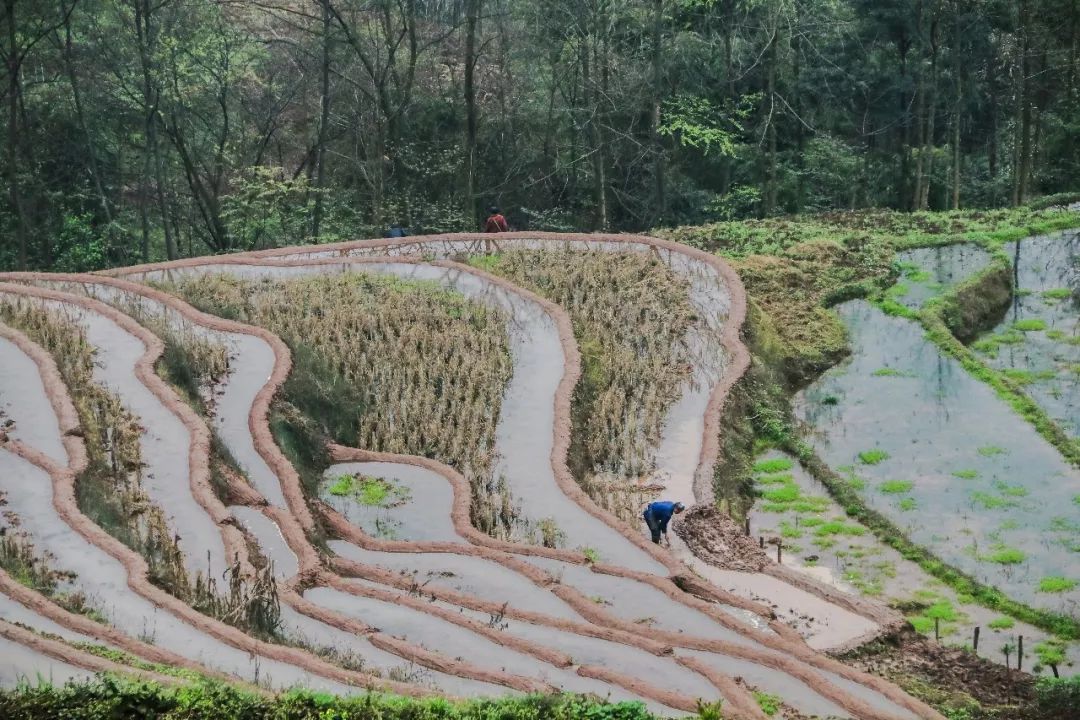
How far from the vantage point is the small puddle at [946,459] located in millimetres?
17484

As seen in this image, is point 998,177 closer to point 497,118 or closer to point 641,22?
point 641,22

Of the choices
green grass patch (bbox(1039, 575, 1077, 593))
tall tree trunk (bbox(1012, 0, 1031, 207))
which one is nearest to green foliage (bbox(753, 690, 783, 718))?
green grass patch (bbox(1039, 575, 1077, 593))

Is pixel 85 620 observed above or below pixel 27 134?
below

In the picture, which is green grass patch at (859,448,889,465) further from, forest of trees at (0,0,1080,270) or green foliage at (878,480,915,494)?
forest of trees at (0,0,1080,270)

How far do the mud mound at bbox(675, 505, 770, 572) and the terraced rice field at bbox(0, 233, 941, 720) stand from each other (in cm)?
27

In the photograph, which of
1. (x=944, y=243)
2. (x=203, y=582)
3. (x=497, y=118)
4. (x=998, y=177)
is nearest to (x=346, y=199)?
(x=497, y=118)

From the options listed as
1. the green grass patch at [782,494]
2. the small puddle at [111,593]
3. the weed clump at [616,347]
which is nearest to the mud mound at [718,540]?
the weed clump at [616,347]

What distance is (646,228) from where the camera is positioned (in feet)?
138

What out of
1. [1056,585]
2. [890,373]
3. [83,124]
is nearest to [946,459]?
[890,373]

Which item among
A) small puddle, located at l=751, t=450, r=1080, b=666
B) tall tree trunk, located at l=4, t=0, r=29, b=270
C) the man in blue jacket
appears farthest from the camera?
tall tree trunk, located at l=4, t=0, r=29, b=270

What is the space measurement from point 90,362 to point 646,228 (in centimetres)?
2556

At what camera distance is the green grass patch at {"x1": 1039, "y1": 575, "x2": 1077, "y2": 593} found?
53.5 feet

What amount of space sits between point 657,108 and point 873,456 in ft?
55.5

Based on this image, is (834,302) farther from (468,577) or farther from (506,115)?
(506,115)
